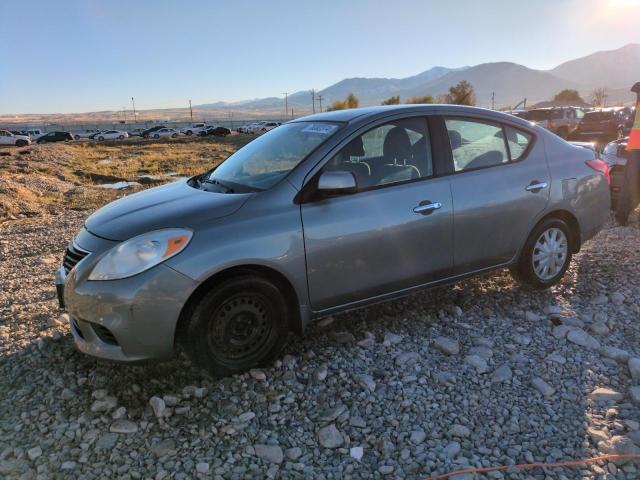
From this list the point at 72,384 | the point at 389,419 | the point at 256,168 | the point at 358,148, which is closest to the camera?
the point at 389,419

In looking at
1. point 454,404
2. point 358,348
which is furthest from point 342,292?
point 454,404

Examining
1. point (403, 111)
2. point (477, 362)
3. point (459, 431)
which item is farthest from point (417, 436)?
point (403, 111)

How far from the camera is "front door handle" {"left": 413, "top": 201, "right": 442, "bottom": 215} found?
3.63 meters

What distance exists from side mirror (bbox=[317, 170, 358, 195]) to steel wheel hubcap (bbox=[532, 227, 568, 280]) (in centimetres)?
208

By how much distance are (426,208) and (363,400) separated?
4.74ft

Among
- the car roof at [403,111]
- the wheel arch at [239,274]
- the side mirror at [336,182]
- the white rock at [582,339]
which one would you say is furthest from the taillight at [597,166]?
the wheel arch at [239,274]

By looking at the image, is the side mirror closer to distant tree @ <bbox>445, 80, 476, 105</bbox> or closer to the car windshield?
the car windshield

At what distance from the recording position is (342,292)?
348cm

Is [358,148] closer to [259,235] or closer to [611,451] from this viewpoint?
[259,235]

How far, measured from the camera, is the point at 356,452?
2664 mm

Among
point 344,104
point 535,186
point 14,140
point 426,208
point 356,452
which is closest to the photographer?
point 356,452

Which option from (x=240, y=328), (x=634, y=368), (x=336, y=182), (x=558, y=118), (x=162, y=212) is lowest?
(x=634, y=368)

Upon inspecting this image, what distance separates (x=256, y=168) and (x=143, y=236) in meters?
1.15

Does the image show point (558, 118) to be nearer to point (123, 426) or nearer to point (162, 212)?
point (162, 212)
